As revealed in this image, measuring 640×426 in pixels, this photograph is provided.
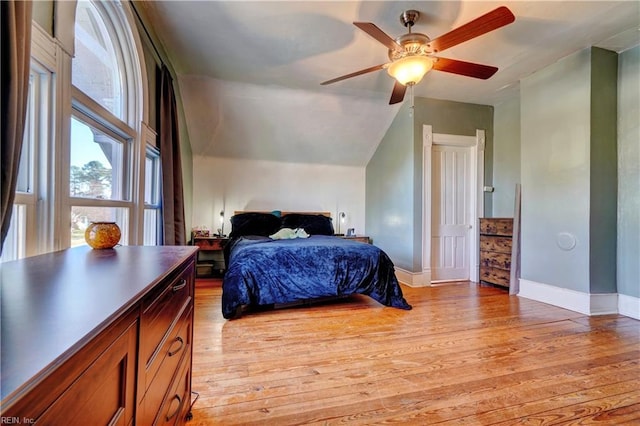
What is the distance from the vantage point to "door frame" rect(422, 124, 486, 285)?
4.10 meters

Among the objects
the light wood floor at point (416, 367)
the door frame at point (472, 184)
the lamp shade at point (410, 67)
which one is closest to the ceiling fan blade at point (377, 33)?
the lamp shade at point (410, 67)

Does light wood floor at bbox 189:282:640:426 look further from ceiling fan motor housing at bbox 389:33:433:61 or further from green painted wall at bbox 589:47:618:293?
ceiling fan motor housing at bbox 389:33:433:61

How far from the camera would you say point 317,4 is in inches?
89.0

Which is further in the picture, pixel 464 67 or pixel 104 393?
pixel 464 67

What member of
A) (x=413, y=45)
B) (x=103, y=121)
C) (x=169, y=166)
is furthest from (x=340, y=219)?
(x=103, y=121)

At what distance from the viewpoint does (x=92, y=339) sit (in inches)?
19.1

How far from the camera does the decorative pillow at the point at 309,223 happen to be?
4570 millimetres

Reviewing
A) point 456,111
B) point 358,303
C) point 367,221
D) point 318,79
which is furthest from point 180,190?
point 456,111

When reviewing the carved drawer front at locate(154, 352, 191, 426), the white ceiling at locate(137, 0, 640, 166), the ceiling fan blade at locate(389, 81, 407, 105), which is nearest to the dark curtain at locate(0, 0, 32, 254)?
the carved drawer front at locate(154, 352, 191, 426)

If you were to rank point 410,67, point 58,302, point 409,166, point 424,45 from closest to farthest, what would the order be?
1. point 58,302
2. point 424,45
3. point 410,67
4. point 409,166

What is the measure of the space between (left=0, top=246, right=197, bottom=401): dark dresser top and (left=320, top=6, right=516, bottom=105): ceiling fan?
1951mm

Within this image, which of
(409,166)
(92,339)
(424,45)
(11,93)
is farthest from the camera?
(409,166)

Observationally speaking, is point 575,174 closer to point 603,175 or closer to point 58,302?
point 603,175

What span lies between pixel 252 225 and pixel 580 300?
4.07m
